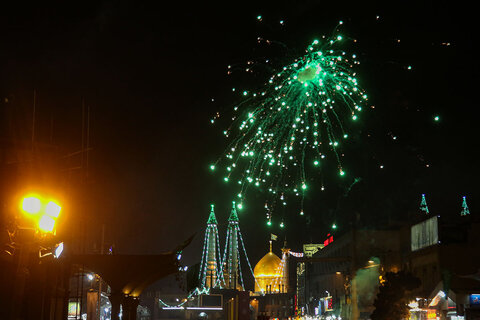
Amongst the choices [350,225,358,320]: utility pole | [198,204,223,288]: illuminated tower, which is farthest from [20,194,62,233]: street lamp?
[198,204,223,288]: illuminated tower

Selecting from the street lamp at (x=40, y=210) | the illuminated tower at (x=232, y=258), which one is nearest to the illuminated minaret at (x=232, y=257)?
the illuminated tower at (x=232, y=258)

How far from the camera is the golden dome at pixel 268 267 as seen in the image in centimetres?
10381

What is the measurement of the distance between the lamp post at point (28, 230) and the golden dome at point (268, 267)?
93629 millimetres

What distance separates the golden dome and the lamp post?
9363 cm

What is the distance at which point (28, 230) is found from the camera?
10.2 metres

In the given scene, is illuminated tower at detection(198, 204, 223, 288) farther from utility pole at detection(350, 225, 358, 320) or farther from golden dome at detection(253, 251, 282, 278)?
utility pole at detection(350, 225, 358, 320)

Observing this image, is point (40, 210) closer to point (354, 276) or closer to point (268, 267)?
point (354, 276)

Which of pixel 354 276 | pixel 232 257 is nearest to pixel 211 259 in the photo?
pixel 232 257

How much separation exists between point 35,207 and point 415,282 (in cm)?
1893

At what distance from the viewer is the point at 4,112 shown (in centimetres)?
1374

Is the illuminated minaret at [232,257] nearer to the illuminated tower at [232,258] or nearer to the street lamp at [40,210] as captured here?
the illuminated tower at [232,258]

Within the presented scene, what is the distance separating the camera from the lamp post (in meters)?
9.67

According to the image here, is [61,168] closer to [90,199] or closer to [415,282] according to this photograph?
[90,199]

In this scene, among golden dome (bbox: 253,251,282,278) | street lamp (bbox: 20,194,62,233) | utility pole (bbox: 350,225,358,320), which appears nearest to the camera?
street lamp (bbox: 20,194,62,233)
